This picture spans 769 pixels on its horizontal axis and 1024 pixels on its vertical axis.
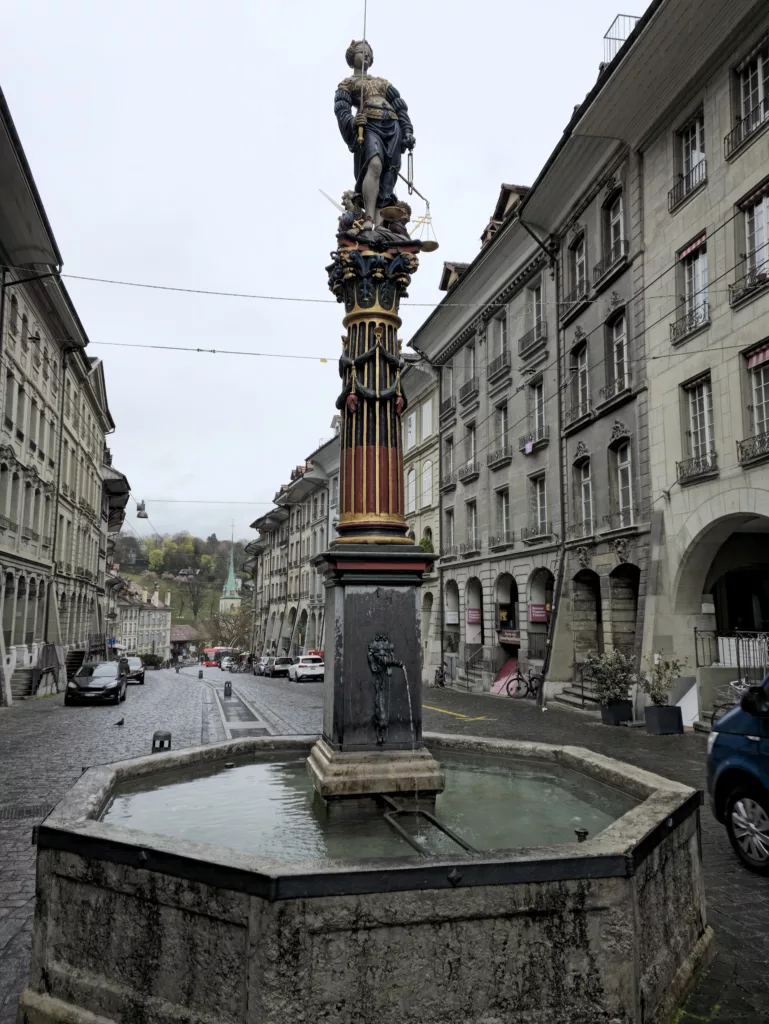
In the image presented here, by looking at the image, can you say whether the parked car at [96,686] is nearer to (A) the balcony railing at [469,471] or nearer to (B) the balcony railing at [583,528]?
(A) the balcony railing at [469,471]

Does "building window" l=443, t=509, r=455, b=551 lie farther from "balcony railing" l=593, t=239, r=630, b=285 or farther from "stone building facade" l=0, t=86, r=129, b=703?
"stone building facade" l=0, t=86, r=129, b=703

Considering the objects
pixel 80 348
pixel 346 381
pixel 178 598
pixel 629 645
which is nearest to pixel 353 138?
pixel 346 381

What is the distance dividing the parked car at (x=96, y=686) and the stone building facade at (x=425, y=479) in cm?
1478

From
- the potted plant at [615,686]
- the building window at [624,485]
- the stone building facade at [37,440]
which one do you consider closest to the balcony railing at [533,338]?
the building window at [624,485]

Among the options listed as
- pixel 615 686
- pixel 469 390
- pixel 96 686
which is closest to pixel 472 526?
pixel 469 390

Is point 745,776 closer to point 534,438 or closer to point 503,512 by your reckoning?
point 534,438

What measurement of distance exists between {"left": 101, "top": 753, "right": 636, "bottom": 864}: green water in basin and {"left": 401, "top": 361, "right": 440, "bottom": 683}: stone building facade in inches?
1181

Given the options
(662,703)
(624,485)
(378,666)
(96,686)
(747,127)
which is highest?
(747,127)

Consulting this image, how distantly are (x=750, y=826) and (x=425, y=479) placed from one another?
3375cm

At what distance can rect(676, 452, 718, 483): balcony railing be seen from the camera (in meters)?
17.5

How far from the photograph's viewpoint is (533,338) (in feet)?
92.5

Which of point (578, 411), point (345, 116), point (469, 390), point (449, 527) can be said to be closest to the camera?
point (345, 116)

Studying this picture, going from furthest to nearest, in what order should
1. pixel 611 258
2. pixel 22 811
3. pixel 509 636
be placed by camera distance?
pixel 509 636 < pixel 611 258 < pixel 22 811

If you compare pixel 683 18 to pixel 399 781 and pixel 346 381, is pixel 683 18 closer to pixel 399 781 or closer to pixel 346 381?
pixel 346 381
